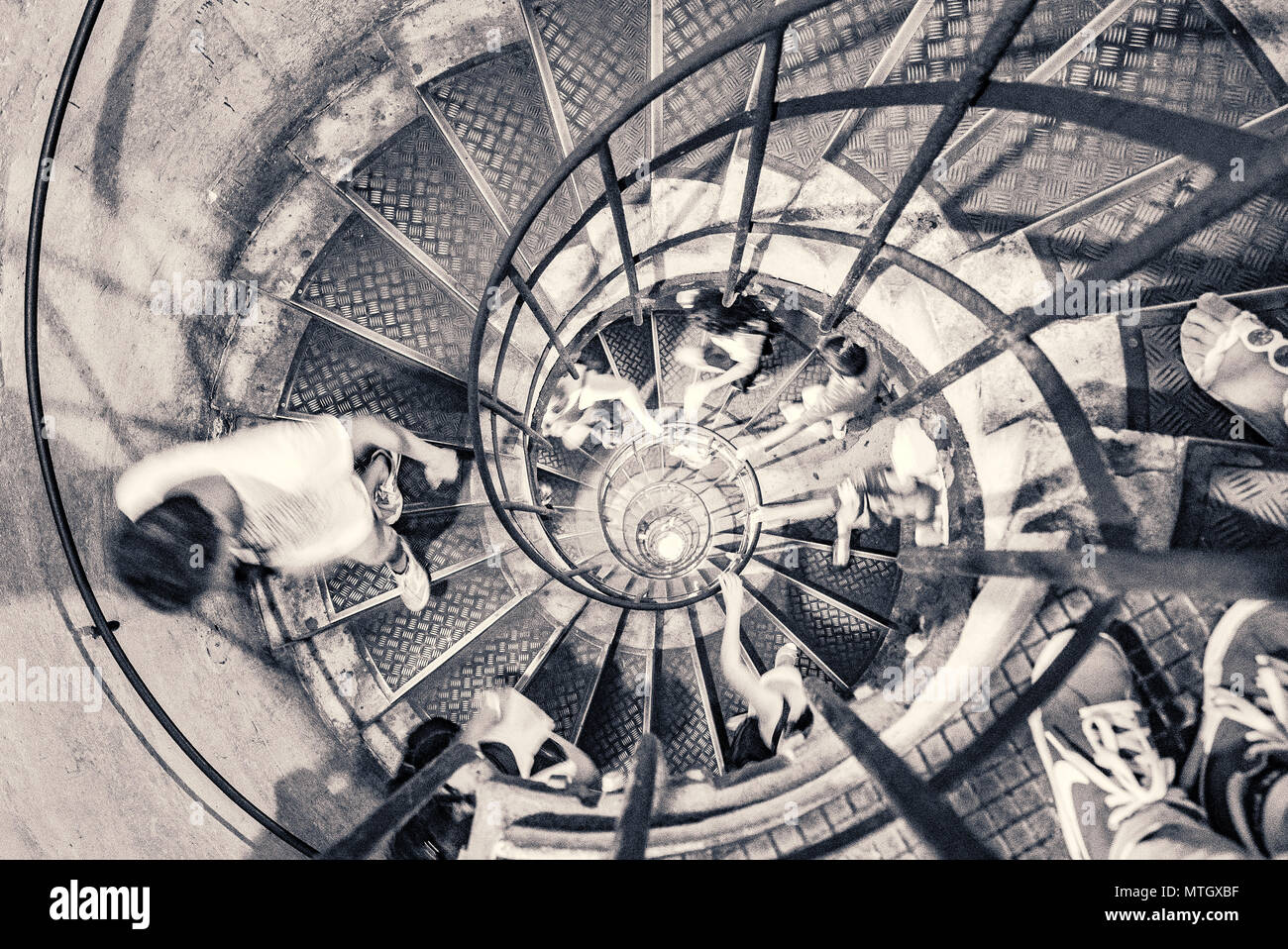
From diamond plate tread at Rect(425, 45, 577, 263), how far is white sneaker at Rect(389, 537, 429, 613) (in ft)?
7.76

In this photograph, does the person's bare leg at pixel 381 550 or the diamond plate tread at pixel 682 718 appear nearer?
the person's bare leg at pixel 381 550

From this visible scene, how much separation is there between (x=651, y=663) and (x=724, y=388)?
210cm

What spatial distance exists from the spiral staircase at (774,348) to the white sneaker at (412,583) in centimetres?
13

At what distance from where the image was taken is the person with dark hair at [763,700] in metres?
3.96

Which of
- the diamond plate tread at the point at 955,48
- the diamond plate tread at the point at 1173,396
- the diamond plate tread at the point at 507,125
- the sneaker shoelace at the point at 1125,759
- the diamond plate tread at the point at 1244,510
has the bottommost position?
the sneaker shoelace at the point at 1125,759

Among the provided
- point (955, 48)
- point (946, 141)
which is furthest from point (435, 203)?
point (946, 141)

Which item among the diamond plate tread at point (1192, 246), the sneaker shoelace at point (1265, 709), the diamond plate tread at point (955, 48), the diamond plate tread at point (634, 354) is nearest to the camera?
the sneaker shoelace at point (1265, 709)

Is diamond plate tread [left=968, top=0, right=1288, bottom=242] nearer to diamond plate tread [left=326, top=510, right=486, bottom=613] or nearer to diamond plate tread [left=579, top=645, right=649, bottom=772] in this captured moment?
diamond plate tread [left=579, top=645, right=649, bottom=772]

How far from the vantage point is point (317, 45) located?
4.23m

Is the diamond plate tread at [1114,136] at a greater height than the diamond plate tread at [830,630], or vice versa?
the diamond plate tread at [1114,136]

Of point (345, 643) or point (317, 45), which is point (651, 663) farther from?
point (317, 45)

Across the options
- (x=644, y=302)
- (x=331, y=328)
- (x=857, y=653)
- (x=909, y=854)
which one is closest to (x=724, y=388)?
(x=644, y=302)

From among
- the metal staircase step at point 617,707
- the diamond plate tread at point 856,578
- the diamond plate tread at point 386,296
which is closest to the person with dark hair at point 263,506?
the diamond plate tread at point 386,296

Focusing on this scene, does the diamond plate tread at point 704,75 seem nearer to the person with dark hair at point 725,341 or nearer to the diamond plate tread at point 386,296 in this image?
the person with dark hair at point 725,341
